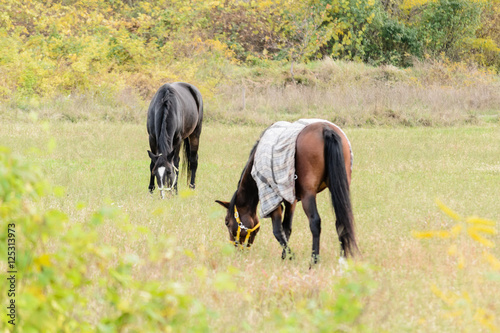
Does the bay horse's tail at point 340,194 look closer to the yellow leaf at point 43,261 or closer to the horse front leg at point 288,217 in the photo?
the horse front leg at point 288,217

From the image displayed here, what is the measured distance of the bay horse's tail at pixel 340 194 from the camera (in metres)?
4.81

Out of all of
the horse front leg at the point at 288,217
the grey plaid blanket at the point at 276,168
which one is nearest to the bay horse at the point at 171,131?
the horse front leg at the point at 288,217

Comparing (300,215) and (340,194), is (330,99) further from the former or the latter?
(340,194)

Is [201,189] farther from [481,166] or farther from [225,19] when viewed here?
[225,19]

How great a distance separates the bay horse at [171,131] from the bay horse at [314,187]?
8.17 ft

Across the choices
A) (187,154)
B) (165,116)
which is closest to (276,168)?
(165,116)

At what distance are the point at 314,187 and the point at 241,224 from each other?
958 millimetres

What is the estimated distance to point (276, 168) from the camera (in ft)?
16.9

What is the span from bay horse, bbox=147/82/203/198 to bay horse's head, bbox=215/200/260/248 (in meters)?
2.40

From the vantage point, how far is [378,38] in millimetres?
31516

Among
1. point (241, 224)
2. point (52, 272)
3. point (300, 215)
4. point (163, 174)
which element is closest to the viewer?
point (52, 272)

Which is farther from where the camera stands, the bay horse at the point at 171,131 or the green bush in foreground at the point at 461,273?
the bay horse at the point at 171,131

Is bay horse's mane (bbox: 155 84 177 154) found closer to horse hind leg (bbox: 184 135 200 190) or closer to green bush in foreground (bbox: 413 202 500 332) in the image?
horse hind leg (bbox: 184 135 200 190)

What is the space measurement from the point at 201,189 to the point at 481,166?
6.34m
